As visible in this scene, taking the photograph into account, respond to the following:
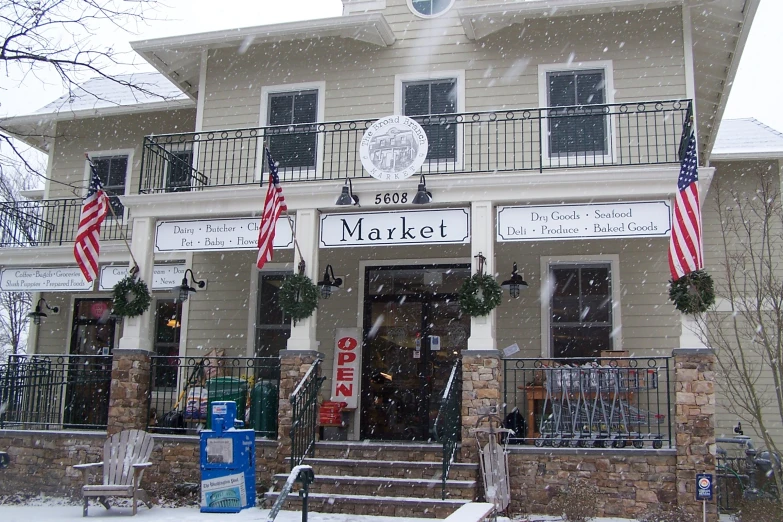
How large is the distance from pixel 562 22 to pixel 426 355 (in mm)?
5482

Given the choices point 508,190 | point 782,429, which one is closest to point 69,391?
point 508,190

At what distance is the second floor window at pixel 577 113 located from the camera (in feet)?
37.6

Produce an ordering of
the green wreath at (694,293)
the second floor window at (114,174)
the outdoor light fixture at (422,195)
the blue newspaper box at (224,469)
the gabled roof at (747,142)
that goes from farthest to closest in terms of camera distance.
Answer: the second floor window at (114,174) → the gabled roof at (747,142) → the outdoor light fixture at (422,195) → the green wreath at (694,293) → the blue newspaper box at (224,469)

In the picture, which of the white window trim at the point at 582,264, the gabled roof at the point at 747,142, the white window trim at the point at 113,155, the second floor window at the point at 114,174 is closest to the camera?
the white window trim at the point at 582,264

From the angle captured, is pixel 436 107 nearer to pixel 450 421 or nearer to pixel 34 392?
pixel 450 421

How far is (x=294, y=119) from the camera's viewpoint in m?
12.7

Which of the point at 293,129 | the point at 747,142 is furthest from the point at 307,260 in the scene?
the point at 747,142

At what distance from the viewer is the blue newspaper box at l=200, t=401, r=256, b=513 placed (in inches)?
347

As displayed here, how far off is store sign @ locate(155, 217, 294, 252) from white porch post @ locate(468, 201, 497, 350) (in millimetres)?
2524

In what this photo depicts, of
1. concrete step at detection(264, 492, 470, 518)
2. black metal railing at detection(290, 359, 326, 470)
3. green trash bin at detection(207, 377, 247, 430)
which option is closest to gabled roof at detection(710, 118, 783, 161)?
black metal railing at detection(290, 359, 326, 470)

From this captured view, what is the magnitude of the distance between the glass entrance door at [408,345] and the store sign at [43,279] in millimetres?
5136

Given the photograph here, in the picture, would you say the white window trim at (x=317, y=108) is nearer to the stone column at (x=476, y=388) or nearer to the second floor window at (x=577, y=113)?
the second floor window at (x=577, y=113)

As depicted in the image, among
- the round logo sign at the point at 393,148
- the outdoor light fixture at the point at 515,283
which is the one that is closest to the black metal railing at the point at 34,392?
the round logo sign at the point at 393,148

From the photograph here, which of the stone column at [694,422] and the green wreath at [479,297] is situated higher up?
the green wreath at [479,297]
